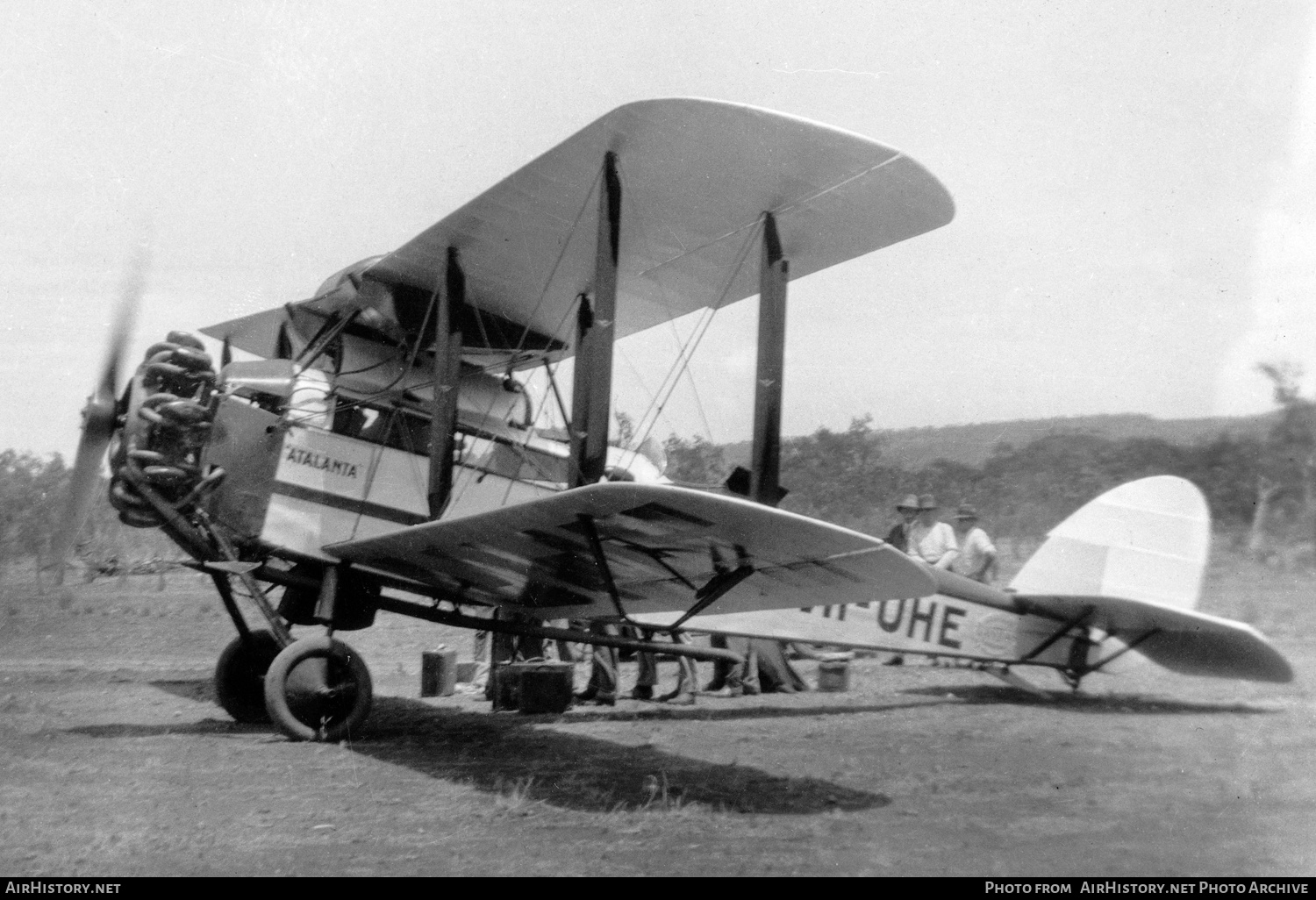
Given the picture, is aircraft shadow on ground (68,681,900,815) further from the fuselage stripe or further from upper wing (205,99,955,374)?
upper wing (205,99,955,374)

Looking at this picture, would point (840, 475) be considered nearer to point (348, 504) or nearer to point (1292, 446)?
point (1292, 446)

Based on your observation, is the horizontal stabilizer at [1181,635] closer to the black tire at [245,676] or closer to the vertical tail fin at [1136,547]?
the vertical tail fin at [1136,547]

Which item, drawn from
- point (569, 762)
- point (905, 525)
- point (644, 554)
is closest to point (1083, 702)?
point (905, 525)

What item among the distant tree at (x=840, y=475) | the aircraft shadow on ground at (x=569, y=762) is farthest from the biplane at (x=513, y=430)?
the distant tree at (x=840, y=475)

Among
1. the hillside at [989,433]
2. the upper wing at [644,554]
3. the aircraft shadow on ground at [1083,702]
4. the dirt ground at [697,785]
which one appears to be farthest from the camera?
the hillside at [989,433]
